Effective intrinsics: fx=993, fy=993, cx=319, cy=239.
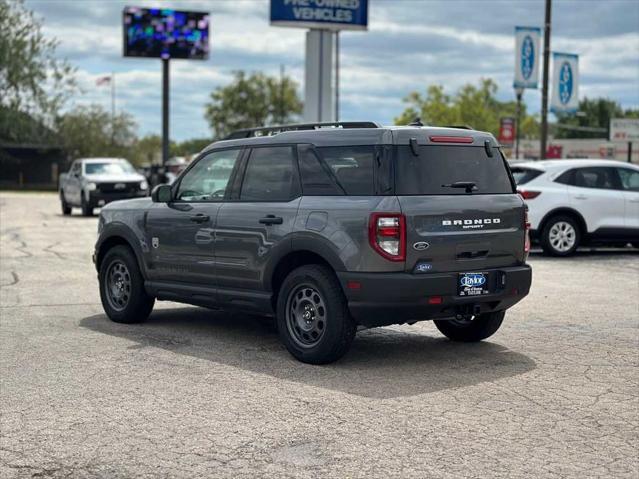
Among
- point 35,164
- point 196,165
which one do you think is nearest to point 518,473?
point 196,165

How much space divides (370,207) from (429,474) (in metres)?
2.78

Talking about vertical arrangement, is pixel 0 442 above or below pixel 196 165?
below

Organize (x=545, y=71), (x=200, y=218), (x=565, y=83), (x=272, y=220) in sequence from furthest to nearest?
(x=565, y=83) → (x=545, y=71) → (x=200, y=218) → (x=272, y=220)

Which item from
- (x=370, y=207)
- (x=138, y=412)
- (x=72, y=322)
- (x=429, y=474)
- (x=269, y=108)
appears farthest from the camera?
(x=269, y=108)

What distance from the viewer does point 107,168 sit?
31484mm

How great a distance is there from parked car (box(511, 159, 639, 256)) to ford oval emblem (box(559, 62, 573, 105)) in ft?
77.1

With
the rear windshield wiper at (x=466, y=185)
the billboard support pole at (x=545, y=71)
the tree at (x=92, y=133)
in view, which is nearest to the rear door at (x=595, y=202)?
the rear windshield wiper at (x=466, y=185)

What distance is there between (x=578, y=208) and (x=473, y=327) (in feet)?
28.3

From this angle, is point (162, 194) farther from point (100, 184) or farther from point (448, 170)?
point (100, 184)

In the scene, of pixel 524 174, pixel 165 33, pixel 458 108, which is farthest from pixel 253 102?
pixel 524 174

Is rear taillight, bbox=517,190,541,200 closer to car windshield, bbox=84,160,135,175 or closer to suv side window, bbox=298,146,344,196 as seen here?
suv side window, bbox=298,146,344,196

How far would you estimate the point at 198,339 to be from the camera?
904cm

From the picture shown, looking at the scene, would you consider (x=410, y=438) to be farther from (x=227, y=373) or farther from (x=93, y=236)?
(x=93, y=236)

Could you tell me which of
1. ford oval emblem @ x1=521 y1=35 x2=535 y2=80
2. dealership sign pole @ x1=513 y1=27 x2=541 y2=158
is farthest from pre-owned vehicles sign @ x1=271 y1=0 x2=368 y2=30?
ford oval emblem @ x1=521 y1=35 x2=535 y2=80
